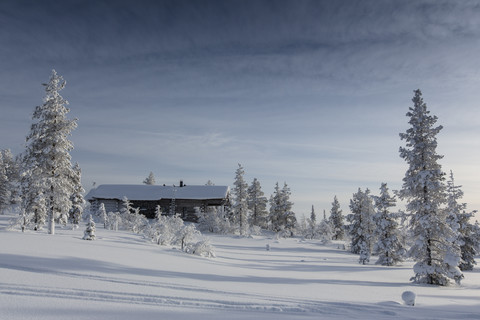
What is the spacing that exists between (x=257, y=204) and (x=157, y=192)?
22.6 metres

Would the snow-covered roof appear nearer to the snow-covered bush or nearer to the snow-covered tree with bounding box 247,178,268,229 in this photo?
the snow-covered tree with bounding box 247,178,268,229

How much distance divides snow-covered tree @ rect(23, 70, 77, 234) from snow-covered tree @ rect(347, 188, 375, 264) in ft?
114

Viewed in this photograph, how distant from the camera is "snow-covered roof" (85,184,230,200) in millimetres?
60688

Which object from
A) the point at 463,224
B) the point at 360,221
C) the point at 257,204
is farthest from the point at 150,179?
the point at 463,224

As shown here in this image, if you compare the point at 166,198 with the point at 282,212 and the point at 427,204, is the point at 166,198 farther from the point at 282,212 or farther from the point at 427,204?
the point at 427,204

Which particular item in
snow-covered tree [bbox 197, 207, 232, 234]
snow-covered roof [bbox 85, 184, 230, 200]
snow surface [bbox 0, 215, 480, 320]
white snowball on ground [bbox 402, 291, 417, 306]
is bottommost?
snow-covered tree [bbox 197, 207, 232, 234]

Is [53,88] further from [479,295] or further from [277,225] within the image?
[277,225]

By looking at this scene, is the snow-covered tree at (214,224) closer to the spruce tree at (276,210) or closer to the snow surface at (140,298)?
the spruce tree at (276,210)

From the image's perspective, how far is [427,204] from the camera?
64.1 feet

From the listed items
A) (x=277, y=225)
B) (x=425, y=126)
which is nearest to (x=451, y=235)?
(x=425, y=126)

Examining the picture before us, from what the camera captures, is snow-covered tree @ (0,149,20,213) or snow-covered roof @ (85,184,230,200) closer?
snow-covered tree @ (0,149,20,213)

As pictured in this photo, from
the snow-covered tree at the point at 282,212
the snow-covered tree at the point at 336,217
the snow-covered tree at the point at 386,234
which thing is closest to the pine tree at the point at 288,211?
the snow-covered tree at the point at 282,212

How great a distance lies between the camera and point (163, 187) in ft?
210

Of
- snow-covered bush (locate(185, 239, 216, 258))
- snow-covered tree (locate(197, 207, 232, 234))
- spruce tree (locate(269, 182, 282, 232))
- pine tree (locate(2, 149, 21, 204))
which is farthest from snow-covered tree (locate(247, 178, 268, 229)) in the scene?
pine tree (locate(2, 149, 21, 204))
